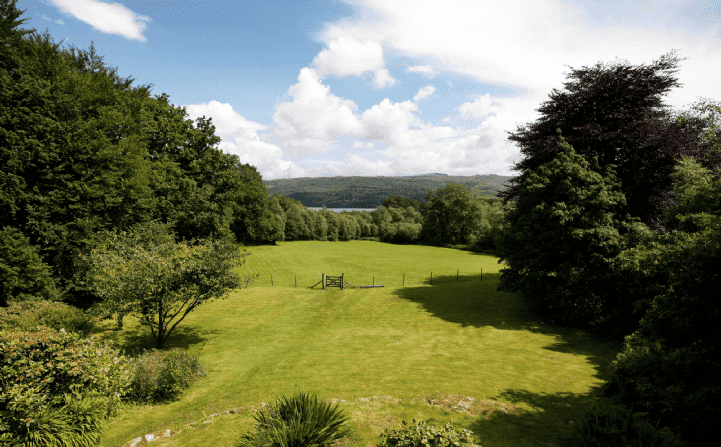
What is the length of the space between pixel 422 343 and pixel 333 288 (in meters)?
18.5

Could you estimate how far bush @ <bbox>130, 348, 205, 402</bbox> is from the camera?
1098 centimetres

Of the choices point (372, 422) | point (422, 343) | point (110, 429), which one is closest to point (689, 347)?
point (372, 422)

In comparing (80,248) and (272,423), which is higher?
(80,248)

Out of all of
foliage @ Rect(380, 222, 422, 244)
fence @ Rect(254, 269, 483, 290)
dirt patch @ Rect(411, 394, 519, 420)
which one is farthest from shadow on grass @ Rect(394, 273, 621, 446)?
foliage @ Rect(380, 222, 422, 244)

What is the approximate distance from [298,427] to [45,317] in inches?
539

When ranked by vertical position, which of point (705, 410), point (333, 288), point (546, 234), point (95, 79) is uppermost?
point (95, 79)

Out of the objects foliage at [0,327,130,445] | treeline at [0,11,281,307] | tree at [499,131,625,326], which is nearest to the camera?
foliage at [0,327,130,445]

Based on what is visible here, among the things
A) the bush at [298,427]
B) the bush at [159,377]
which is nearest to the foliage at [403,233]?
the bush at [159,377]

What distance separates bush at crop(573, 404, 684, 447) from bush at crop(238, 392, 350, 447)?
17.3 ft

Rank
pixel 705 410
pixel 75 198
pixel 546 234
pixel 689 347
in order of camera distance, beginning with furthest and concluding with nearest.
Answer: pixel 546 234
pixel 75 198
pixel 689 347
pixel 705 410

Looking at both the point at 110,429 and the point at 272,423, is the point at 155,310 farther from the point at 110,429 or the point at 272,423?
the point at 272,423

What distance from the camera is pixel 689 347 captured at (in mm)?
6941

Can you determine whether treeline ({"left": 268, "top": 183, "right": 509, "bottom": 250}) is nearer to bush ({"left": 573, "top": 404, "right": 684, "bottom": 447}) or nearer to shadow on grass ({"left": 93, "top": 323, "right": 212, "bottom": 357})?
shadow on grass ({"left": 93, "top": 323, "right": 212, "bottom": 357})

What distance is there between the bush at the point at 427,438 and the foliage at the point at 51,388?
7797 millimetres
